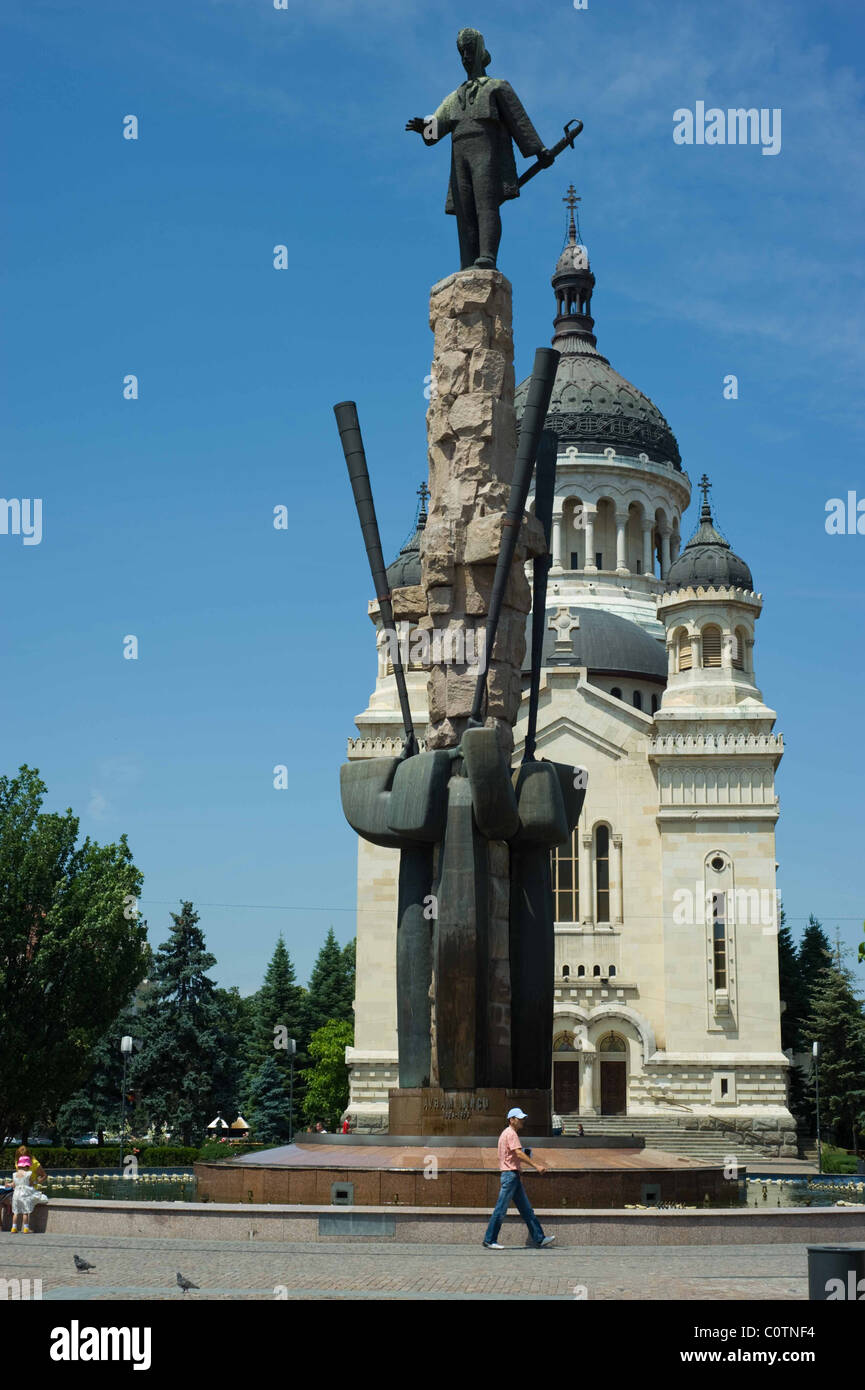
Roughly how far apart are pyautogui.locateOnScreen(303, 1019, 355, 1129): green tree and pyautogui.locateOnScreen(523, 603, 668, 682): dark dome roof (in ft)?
53.7

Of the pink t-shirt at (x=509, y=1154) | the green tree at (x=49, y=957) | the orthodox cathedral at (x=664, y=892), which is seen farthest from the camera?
the orthodox cathedral at (x=664, y=892)

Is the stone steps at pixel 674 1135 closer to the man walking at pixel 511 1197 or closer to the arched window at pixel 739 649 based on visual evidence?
the arched window at pixel 739 649

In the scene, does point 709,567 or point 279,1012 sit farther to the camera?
point 279,1012

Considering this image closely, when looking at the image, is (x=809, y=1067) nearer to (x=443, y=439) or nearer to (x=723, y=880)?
(x=723, y=880)

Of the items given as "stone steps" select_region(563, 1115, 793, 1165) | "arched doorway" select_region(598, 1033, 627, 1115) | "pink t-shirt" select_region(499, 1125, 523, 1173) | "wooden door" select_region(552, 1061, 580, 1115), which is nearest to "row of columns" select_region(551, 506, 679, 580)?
"arched doorway" select_region(598, 1033, 627, 1115)

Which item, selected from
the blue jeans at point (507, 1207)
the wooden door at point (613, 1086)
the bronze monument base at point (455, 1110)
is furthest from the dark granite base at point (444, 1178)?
the wooden door at point (613, 1086)

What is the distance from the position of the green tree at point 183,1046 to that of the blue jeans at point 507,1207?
37.9 metres

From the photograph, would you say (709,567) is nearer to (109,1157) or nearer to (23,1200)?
(109,1157)

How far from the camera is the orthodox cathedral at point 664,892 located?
48.3 metres

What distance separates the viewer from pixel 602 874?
51656 millimetres

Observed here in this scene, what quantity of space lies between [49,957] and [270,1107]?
22.0 meters

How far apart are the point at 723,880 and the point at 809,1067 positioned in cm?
1235

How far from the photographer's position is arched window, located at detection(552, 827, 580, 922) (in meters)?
51.2

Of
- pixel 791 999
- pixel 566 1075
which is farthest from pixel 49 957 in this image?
pixel 791 999
